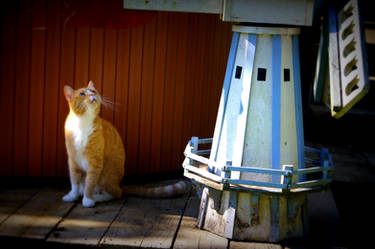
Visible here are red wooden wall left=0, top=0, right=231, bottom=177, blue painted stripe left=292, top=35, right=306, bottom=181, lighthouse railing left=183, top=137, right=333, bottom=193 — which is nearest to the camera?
lighthouse railing left=183, top=137, right=333, bottom=193

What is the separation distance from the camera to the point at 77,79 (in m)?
5.19

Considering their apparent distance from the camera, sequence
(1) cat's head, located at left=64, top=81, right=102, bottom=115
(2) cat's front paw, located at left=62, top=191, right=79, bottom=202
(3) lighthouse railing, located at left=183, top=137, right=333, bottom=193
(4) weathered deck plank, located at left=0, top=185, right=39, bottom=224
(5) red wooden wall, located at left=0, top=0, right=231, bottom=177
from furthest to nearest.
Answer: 1. (5) red wooden wall, located at left=0, top=0, right=231, bottom=177
2. (2) cat's front paw, located at left=62, top=191, right=79, bottom=202
3. (1) cat's head, located at left=64, top=81, right=102, bottom=115
4. (4) weathered deck plank, located at left=0, top=185, right=39, bottom=224
5. (3) lighthouse railing, located at left=183, top=137, right=333, bottom=193

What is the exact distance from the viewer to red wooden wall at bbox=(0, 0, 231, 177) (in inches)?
197

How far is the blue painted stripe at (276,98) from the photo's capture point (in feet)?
12.9

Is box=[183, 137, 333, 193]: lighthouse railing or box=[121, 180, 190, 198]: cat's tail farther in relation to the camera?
box=[121, 180, 190, 198]: cat's tail

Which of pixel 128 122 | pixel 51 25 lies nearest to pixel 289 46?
pixel 128 122

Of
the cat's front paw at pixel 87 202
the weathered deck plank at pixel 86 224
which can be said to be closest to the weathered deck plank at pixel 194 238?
the weathered deck plank at pixel 86 224

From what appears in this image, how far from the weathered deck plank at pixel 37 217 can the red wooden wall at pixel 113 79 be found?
0.56m

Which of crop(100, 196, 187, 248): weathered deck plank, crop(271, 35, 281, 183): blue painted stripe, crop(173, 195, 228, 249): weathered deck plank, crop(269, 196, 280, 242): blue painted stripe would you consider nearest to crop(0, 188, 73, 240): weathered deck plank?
crop(100, 196, 187, 248): weathered deck plank

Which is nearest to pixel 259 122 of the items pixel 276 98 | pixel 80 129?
pixel 276 98

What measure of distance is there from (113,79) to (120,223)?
1.75m

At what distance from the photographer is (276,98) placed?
Result: 3.94 m

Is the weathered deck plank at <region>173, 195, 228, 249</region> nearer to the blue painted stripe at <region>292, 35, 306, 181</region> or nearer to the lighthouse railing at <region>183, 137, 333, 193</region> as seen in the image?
the lighthouse railing at <region>183, 137, 333, 193</region>

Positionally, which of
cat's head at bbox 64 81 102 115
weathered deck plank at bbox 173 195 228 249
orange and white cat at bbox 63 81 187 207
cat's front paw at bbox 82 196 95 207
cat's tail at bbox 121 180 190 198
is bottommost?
weathered deck plank at bbox 173 195 228 249
